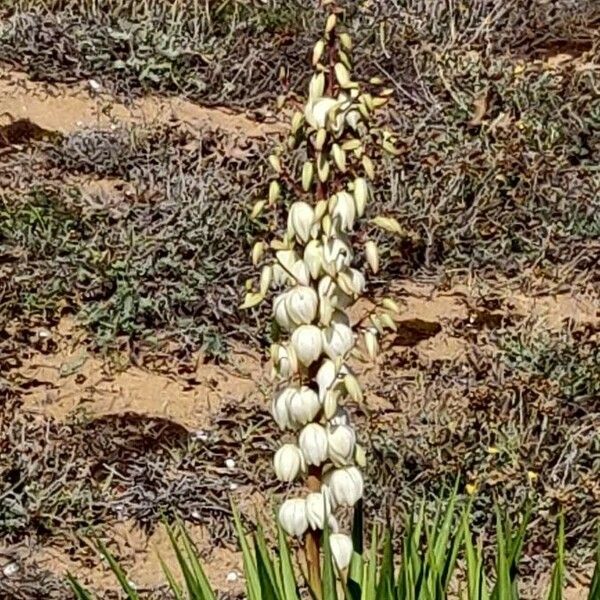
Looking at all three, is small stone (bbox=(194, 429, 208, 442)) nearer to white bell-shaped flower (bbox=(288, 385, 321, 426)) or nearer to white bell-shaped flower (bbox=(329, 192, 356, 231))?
white bell-shaped flower (bbox=(288, 385, 321, 426))

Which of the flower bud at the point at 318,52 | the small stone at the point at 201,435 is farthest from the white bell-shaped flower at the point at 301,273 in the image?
the small stone at the point at 201,435

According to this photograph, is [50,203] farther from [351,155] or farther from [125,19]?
[351,155]

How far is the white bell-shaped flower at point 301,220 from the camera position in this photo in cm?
258

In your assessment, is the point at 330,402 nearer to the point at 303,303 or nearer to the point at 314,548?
the point at 303,303

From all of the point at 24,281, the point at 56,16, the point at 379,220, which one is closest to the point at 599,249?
the point at 24,281

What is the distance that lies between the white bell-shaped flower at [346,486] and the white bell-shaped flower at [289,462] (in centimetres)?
6

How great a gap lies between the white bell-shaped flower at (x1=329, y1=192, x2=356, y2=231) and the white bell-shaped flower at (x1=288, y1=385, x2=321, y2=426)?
0.95 ft

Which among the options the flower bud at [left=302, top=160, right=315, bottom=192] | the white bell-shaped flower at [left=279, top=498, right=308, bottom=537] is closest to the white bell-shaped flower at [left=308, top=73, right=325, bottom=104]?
the flower bud at [left=302, top=160, right=315, bottom=192]

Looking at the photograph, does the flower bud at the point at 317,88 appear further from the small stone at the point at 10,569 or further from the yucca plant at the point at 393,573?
the small stone at the point at 10,569

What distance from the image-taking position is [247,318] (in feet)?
18.0

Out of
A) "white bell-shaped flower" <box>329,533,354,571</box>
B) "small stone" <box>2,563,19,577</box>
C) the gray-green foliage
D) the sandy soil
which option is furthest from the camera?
the gray-green foliage

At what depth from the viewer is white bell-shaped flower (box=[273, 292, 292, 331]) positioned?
8.59 ft

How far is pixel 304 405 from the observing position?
2.61 meters

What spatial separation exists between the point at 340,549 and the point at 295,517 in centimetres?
12
